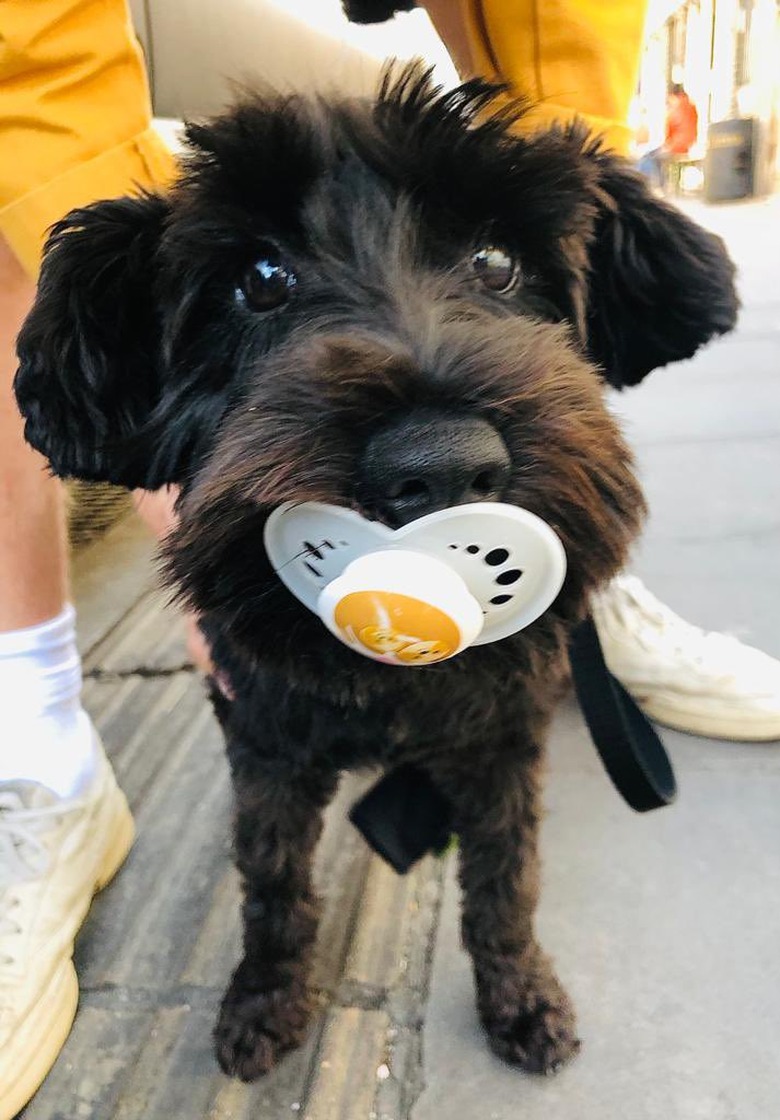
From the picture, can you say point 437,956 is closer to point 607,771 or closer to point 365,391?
point 607,771

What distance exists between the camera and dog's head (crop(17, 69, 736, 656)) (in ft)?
1.90

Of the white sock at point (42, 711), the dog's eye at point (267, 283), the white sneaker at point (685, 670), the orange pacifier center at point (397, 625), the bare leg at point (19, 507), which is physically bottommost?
the white sneaker at point (685, 670)

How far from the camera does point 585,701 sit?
906 mm

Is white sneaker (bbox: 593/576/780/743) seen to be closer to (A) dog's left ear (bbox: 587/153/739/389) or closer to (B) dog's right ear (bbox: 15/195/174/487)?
(A) dog's left ear (bbox: 587/153/739/389)

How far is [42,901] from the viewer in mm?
1043

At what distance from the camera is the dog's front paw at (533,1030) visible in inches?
34.3

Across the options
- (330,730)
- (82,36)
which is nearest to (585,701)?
(330,730)

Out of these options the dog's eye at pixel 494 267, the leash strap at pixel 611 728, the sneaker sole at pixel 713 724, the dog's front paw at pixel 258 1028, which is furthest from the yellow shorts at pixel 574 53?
the dog's front paw at pixel 258 1028

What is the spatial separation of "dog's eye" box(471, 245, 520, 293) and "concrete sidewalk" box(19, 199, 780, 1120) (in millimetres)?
388

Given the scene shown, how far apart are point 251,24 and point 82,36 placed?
104 cm

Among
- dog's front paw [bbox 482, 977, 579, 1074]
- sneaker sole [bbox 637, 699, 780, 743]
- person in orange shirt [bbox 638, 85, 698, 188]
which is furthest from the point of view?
person in orange shirt [bbox 638, 85, 698, 188]

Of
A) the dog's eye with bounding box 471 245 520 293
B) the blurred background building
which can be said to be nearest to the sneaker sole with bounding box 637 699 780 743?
the dog's eye with bounding box 471 245 520 293

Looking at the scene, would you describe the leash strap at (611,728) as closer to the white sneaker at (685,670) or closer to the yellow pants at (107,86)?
the white sneaker at (685,670)

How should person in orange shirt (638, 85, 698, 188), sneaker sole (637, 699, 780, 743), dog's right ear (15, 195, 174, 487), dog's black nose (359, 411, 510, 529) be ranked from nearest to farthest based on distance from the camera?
dog's black nose (359, 411, 510, 529) < dog's right ear (15, 195, 174, 487) < sneaker sole (637, 699, 780, 743) < person in orange shirt (638, 85, 698, 188)
